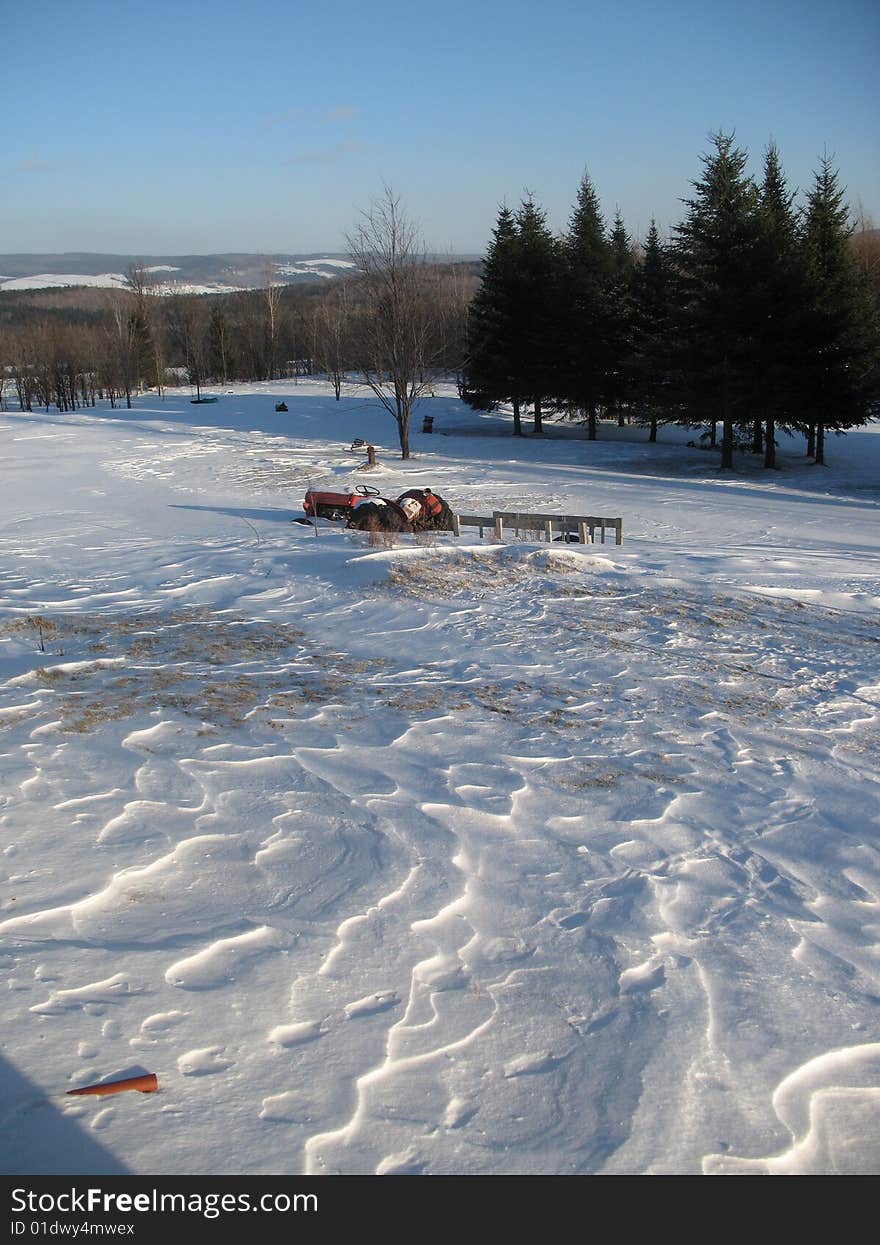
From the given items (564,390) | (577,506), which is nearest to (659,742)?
(577,506)

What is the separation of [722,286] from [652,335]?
18.6ft

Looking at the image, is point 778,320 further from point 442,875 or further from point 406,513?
point 442,875

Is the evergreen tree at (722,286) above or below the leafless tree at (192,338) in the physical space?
below

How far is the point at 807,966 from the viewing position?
4.02 meters

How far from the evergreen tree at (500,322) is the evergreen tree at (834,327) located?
1199 centimetres

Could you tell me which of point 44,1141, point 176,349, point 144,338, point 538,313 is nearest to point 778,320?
point 538,313

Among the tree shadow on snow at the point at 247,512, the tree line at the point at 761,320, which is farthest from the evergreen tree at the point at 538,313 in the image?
the tree shadow on snow at the point at 247,512

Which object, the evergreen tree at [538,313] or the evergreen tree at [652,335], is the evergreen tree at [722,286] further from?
the evergreen tree at [538,313]

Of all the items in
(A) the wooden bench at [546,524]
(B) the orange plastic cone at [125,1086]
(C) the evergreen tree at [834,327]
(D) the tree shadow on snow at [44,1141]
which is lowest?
(D) the tree shadow on snow at [44,1141]

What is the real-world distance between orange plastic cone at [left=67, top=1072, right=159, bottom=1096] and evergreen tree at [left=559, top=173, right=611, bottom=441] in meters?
34.1

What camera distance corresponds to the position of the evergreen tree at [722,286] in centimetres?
2684

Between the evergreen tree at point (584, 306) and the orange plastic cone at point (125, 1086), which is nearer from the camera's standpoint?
the orange plastic cone at point (125, 1086)

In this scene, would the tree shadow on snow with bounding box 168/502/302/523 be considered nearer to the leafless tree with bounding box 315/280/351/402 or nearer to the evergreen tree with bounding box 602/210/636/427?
the evergreen tree with bounding box 602/210/636/427

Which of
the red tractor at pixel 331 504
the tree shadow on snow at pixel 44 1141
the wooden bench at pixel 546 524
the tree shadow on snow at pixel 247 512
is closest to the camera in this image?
the tree shadow on snow at pixel 44 1141
